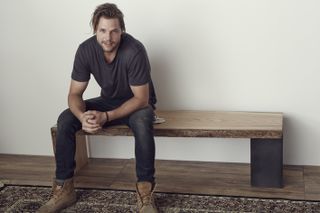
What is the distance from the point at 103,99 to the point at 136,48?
0.40 m

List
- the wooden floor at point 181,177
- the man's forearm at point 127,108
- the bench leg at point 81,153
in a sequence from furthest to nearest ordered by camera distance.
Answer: the bench leg at point 81,153
the wooden floor at point 181,177
the man's forearm at point 127,108

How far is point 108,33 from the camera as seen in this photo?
8.09ft

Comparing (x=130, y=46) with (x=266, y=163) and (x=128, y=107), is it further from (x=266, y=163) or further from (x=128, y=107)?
(x=266, y=163)

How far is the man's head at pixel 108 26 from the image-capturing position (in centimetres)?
246

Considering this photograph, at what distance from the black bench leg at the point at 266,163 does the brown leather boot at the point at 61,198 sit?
1018 mm

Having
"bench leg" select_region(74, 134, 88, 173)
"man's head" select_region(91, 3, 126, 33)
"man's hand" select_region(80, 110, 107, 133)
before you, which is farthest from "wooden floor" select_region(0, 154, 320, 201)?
"man's head" select_region(91, 3, 126, 33)

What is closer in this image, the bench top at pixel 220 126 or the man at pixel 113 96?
the man at pixel 113 96

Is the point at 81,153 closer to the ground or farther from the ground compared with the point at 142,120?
closer to the ground

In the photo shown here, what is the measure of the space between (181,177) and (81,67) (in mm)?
891

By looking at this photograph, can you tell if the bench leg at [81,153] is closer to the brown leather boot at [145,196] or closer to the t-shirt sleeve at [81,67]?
the t-shirt sleeve at [81,67]

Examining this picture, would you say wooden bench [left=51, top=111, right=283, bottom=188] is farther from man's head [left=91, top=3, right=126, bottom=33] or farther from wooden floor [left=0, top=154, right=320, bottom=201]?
man's head [left=91, top=3, right=126, bottom=33]

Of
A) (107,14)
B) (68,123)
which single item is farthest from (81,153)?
(107,14)

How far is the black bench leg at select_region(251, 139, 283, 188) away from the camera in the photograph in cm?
263

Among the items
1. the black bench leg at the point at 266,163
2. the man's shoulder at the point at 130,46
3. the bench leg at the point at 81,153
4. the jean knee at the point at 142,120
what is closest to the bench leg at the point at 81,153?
the bench leg at the point at 81,153
